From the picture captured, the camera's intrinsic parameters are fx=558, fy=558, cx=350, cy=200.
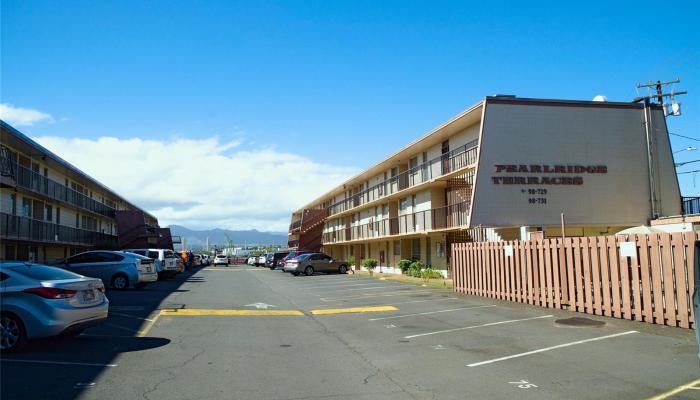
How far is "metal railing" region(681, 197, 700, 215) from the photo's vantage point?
2795 cm

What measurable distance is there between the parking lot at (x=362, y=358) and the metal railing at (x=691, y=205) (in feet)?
61.8

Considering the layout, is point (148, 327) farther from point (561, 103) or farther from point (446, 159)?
point (561, 103)

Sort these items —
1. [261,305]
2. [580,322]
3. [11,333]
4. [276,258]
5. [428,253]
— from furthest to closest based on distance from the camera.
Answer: [276,258] → [428,253] → [261,305] → [580,322] → [11,333]

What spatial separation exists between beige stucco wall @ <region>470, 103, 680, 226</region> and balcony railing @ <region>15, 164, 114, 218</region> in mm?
22415

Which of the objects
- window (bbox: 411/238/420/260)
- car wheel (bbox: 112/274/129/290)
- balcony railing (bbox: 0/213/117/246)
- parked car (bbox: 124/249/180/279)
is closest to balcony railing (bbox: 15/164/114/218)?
balcony railing (bbox: 0/213/117/246)

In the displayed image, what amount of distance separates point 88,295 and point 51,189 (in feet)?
91.5

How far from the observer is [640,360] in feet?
26.2

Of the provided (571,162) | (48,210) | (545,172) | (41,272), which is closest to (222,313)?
(41,272)

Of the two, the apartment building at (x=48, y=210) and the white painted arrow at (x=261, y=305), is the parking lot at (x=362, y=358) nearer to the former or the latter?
the white painted arrow at (x=261, y=305)

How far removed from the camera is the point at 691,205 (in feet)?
92.6

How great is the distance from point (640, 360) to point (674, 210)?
2315 cm

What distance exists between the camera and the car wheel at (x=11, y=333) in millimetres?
8367

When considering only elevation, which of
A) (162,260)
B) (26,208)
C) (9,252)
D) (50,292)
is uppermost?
(26,208)

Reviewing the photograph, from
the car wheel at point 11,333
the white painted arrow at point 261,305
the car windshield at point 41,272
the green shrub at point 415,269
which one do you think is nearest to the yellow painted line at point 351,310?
the white painted arrow at point 261,305
